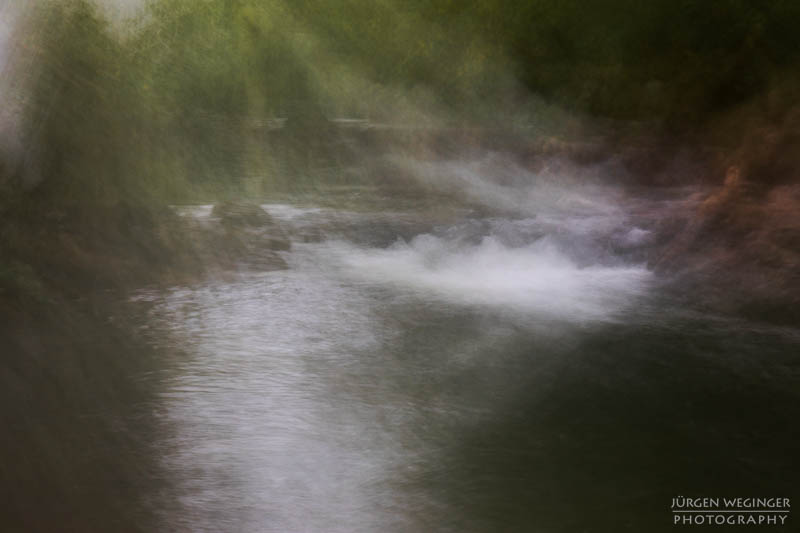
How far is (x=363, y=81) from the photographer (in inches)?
911

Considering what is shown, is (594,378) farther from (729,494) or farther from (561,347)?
(729,494)

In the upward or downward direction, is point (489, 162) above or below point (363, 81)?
below

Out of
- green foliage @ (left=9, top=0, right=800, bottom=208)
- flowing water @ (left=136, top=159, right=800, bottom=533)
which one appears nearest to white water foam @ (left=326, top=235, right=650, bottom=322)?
flowing water @ (left=136, top=159, right=800, bottom=533)

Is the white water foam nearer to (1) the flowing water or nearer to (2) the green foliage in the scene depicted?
(1) the flowing water

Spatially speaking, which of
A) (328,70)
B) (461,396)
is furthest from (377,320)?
(328,70)

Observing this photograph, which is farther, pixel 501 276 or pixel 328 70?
pixel 328 70

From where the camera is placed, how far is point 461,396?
4.94 metres

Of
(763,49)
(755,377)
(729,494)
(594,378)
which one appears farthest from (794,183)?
(763,49)

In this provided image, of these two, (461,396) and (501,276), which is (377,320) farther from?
(501,276)

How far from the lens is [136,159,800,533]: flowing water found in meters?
3.68

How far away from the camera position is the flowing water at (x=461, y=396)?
3.68 m

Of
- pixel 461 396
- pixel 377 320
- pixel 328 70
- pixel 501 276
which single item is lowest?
pixel 461 396

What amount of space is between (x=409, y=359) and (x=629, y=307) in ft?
7.39

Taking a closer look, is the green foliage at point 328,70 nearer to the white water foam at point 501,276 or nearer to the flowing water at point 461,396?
the flowing water at point 461,396
